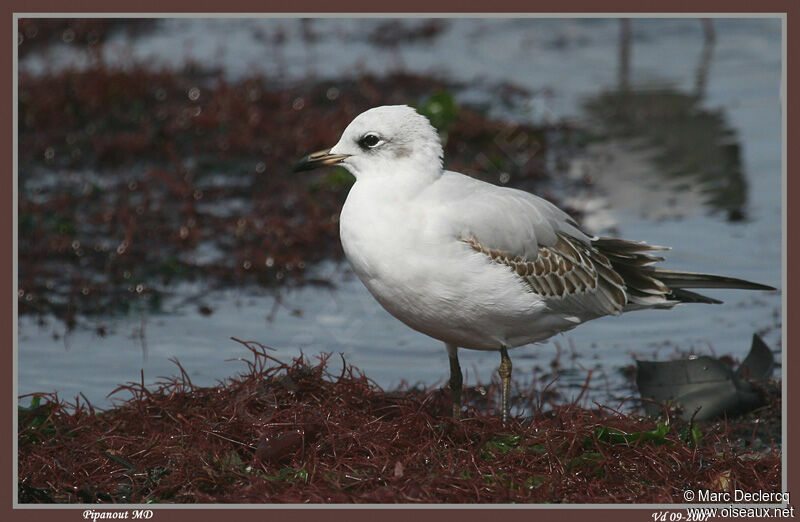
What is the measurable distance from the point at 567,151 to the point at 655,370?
5687 millimetres

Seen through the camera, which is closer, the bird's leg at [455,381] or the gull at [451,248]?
the gull at [451,248]

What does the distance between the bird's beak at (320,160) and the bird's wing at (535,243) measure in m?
0.59

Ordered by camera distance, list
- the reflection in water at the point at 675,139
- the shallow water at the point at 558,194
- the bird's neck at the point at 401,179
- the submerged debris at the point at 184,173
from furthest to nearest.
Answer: the reflection in water at the point at 675,139 < the submerged debris at the point at 184,173 < the shallow water at the point at 558,194 < the bird's neck at the point at 401,179

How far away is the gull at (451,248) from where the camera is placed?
5.74m

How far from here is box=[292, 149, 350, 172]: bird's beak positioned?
6176 mm

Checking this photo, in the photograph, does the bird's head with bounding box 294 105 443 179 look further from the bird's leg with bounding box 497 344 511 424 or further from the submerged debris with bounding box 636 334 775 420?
the submerged debris with bounding box 636 334 775 420

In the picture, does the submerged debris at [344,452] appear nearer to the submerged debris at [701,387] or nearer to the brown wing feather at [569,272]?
the submerged debris at [701,387]

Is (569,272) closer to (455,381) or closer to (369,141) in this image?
(455,381)

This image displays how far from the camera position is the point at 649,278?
688cm

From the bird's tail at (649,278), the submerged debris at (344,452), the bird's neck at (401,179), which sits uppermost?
the bird's neck at (401,179)

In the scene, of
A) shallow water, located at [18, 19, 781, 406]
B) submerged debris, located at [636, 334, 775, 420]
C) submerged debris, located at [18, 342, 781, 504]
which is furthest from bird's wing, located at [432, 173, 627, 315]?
shallow water, located at [18, 19, 781, 406]

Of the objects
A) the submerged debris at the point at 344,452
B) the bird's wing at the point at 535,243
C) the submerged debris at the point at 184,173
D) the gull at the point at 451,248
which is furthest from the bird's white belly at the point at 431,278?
the submerged debris at the point at 184,173

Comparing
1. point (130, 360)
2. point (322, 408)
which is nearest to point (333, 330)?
point (130, 360)

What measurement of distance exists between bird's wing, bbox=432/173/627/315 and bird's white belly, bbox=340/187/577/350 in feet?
0.37
